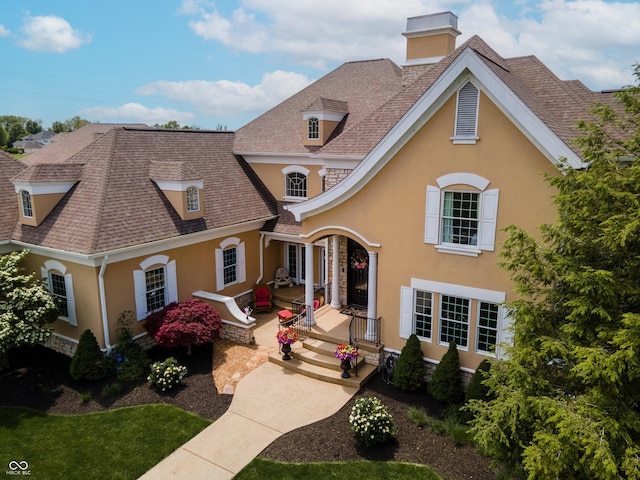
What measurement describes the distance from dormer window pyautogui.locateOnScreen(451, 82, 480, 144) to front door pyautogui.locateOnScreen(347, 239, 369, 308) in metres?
6.75

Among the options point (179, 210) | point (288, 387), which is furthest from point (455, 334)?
point (179, 210)

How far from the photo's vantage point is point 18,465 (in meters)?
11.0

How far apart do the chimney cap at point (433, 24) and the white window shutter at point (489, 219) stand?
996cm

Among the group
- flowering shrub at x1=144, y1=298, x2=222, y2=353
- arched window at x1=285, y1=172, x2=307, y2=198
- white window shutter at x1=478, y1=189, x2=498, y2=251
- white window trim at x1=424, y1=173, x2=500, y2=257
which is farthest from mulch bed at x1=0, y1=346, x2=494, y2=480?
arched window at x1=285, y1=172, x2=307, y2=198

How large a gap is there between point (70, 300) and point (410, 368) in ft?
37.6

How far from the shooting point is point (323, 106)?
20.7 meters

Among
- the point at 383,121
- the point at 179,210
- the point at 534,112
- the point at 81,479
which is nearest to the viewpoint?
the point at 81,479

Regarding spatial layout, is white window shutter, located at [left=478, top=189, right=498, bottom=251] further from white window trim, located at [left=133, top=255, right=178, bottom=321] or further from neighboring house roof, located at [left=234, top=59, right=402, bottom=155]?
white window trim, located at [left=133, top=255, right=178, bottom=321]

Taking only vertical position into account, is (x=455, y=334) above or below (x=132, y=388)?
above

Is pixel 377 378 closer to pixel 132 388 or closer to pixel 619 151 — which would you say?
pixel 132 388

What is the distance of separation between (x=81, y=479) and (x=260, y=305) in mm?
10609

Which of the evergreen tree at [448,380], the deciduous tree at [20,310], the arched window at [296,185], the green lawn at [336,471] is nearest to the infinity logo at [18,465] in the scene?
the deciduous tree at [20,310]

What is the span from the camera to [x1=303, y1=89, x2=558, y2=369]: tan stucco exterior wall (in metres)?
12.3

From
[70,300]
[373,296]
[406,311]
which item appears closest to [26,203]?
[70,300]
